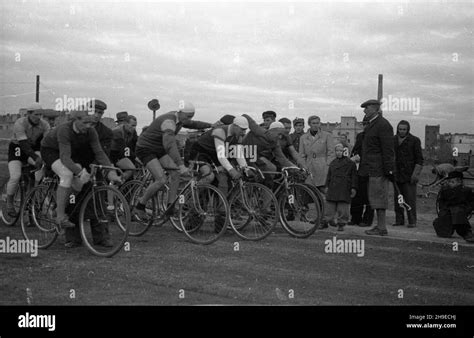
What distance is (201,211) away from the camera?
9242 millimetres

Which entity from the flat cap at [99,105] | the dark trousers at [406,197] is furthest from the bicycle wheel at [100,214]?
the dark trousers at [406,197]

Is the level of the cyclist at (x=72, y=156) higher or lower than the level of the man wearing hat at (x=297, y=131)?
lower

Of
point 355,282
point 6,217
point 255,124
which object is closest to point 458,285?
point 355,282

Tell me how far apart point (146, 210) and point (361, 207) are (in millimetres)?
4144

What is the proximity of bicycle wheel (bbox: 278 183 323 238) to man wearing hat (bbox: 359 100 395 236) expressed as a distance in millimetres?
1059

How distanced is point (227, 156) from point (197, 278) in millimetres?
3337

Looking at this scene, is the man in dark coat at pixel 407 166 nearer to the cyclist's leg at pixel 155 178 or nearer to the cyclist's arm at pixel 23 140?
the cyclist's leg at pixel 155 178

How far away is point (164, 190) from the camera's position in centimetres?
966

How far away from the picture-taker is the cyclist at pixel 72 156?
826 centimetres

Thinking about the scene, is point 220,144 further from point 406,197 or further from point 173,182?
point 406,197

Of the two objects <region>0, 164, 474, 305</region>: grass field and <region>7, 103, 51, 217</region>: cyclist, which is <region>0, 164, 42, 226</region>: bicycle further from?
<region>0, 164, 474, 305</region>: grass field

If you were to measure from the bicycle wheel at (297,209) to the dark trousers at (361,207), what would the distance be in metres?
2.03

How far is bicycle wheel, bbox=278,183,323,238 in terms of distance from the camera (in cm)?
974

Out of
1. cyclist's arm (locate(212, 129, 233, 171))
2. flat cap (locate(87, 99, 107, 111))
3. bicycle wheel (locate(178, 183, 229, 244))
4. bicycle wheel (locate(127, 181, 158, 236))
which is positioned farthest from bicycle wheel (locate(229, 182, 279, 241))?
flat cap (locate(87, 99, 107, 111))
